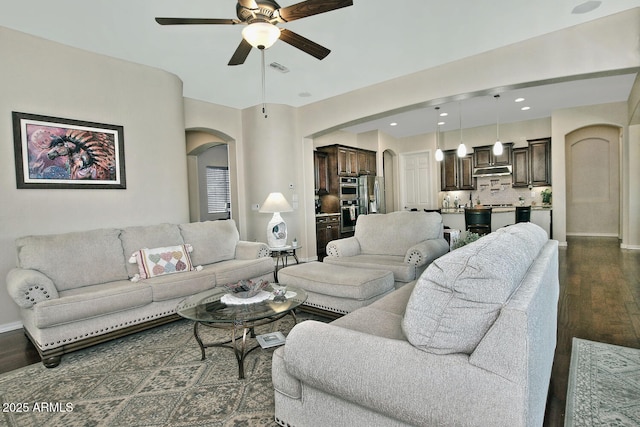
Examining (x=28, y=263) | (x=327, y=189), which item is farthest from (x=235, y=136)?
(x=28, y=263)

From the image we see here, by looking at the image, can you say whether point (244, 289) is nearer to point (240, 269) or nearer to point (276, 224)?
point (240, 269)

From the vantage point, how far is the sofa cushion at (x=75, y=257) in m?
2.88

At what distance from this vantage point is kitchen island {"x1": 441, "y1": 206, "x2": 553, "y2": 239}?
6.39 m

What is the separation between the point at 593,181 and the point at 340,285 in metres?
8.55

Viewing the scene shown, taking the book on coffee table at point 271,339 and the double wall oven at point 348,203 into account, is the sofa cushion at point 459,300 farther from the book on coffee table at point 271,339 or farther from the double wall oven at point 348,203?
the double wall oven at point 348,203

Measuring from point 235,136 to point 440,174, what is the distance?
577 centimetres

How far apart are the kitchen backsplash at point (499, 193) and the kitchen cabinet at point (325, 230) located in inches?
153

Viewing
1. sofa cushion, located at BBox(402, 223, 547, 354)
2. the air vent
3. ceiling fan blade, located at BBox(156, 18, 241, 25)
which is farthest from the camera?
the air vent

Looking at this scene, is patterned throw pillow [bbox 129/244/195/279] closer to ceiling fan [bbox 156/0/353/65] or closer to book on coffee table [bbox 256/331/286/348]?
book on coffee table [bbox 256/331/286/348]

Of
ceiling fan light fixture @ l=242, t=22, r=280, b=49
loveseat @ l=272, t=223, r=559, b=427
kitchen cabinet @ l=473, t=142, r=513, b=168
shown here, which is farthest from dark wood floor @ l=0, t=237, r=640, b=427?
kitchen cabinet @ l=473, t=142, r=513, b=168

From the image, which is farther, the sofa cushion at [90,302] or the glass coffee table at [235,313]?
the sofa cushion at [90,302]

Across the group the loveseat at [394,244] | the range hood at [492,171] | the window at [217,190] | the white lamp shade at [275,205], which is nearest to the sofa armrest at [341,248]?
the loveseat at [394,244]

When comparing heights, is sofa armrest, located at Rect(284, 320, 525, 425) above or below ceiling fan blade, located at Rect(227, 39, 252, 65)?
below

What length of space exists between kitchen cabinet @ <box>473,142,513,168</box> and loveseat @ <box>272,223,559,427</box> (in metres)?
7.82
